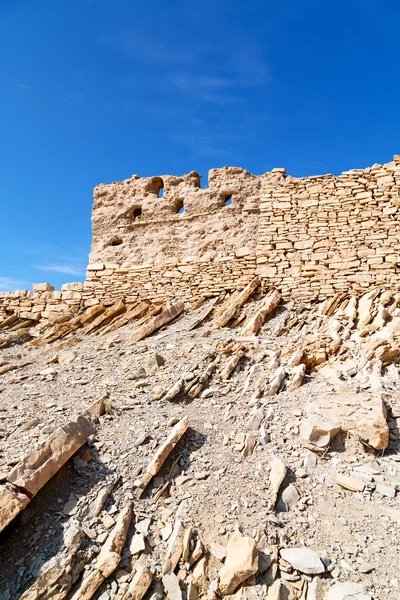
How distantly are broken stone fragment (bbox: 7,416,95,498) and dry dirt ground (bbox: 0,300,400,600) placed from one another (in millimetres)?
180

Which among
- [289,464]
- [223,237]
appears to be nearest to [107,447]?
[289,464]

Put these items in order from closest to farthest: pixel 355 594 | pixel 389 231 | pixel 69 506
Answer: pixel 355 594 < pixel 69 506 < pixel 389 231

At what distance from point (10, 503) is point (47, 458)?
2.42 ft

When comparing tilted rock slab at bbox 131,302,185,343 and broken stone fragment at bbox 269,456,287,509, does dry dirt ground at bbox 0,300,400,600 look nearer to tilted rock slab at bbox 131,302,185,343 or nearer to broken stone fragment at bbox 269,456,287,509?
broken stone fragment at bbox 269,456,287,509

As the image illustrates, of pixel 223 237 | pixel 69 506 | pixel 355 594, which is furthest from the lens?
pixel 223 237

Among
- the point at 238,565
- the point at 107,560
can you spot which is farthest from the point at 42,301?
the point at 238,565

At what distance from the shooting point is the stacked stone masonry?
10430mm

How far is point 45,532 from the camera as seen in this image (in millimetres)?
4461

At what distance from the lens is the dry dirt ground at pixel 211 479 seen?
414 cm

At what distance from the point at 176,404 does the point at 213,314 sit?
12.8ft

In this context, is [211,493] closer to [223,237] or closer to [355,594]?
[355,594]

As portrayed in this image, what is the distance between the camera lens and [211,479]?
5180mm

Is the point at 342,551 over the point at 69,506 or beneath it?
beneath

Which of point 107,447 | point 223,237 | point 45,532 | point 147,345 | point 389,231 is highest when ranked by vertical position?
point 223,237
